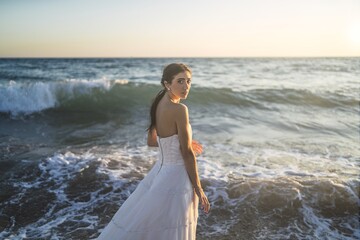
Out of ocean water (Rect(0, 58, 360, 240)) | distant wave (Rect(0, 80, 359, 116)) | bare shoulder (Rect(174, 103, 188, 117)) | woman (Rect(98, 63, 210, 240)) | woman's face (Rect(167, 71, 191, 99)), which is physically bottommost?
ocean water (Rect(0, 58, 360, 240))

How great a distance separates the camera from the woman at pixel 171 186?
9.21 feet

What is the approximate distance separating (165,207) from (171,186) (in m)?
0.18

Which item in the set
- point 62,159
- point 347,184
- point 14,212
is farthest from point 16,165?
point 347,184

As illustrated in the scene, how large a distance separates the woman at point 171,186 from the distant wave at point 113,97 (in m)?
13.0

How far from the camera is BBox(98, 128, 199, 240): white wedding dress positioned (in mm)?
2812

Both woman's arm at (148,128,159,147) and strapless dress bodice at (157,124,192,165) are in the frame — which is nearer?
strapless dress bodice at (157,124,192,165)

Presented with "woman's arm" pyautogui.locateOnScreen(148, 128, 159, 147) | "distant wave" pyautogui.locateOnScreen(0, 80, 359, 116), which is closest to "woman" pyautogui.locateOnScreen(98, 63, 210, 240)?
"woman's arm" pyautogui.locateOnScreen(148, 128, 159, 147)

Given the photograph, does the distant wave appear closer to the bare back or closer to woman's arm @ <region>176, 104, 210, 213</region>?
the bare back

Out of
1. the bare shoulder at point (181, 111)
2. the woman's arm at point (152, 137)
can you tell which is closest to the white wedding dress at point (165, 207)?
the bare shoulder at point (181, 111)

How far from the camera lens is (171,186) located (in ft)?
9.30

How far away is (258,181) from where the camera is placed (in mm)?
6289

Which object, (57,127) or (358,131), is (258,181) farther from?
(57,127)

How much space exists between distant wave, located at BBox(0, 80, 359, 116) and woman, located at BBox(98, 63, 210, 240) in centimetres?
1297

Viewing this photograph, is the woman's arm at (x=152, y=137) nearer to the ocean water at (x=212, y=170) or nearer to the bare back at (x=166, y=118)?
the bare back at (x=166, y=118)
